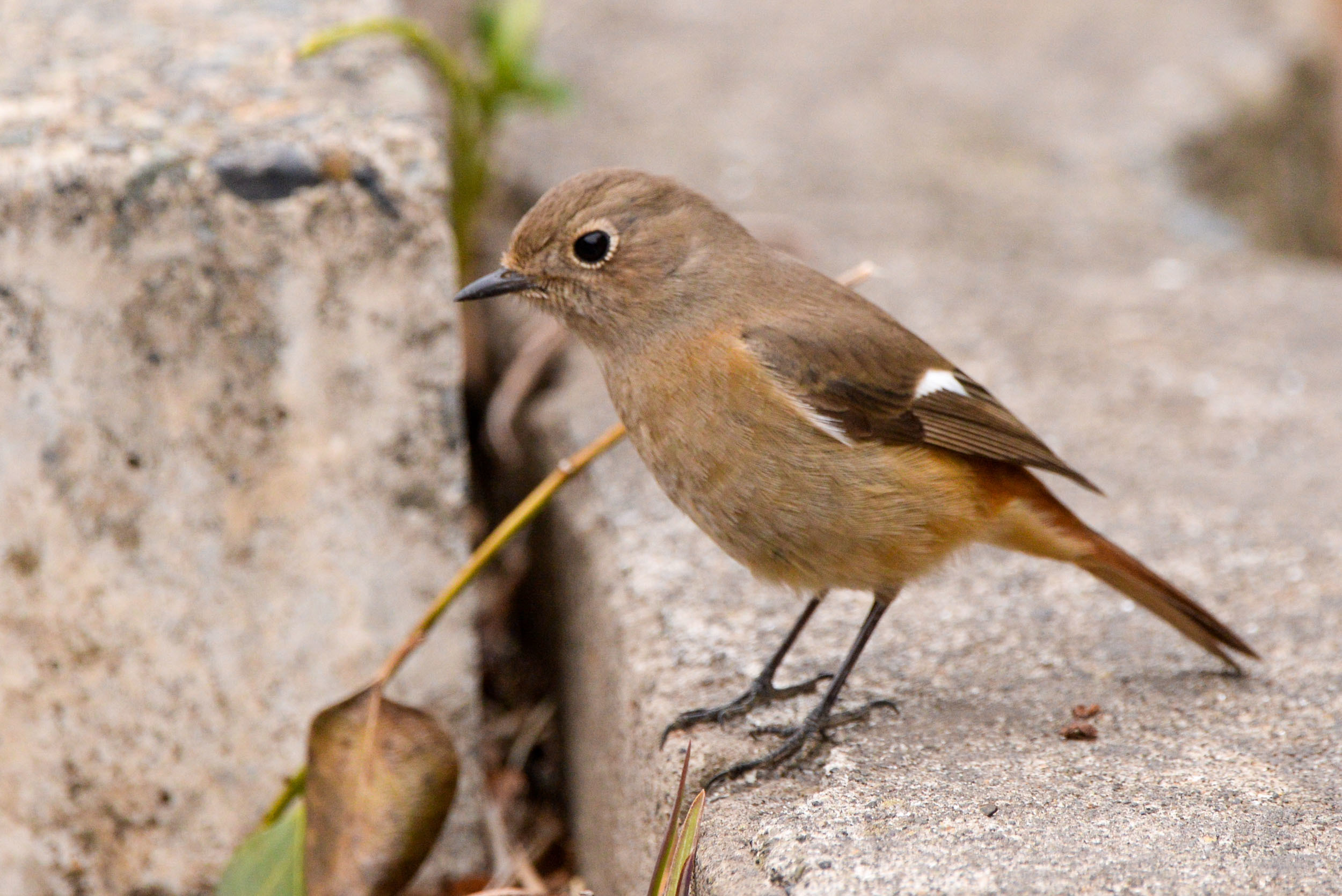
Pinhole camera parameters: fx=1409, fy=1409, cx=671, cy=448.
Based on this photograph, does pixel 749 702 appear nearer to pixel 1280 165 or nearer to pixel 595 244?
pixel 595 244

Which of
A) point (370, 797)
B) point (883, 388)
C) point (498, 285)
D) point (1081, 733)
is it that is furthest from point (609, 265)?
point (1081, 733)

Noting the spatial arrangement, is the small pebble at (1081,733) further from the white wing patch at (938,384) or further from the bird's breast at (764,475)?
the white wing patch at (938,384)

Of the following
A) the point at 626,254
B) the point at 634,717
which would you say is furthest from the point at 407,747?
the point at 626,254

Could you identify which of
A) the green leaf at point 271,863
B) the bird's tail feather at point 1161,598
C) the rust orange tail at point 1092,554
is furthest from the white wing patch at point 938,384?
the green leaf at point 271,863

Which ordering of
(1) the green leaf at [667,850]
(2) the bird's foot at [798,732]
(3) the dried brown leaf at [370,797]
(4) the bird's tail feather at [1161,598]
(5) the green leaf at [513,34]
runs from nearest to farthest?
(1) the green leaf at [667,850] < (2) the bird's foot at [798,732] < (3) the dried brown leaf at [370,797] < (4) the bird's tail feather at [1161,598] < (5) the green leaf at [513,34]

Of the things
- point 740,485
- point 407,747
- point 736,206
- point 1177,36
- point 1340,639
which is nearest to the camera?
point 740,485

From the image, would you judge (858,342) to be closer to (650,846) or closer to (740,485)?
(740,485)
